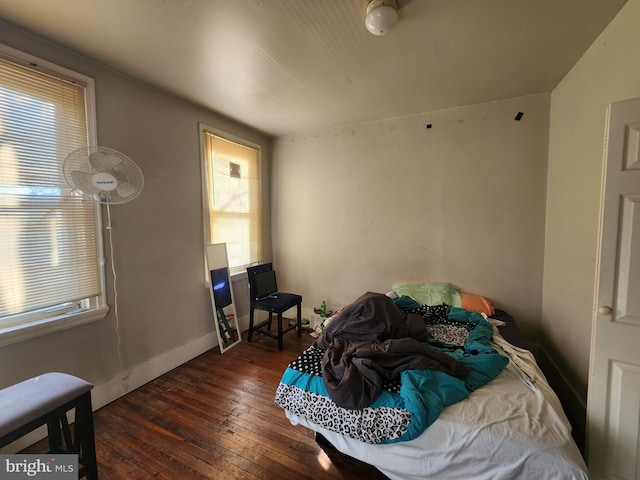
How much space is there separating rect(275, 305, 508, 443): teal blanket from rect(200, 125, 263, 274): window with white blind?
6.27ft

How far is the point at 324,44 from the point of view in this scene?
1.75 m

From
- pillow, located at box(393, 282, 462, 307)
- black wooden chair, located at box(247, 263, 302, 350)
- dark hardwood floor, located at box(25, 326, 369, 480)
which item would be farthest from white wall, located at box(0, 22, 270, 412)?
pillow, located at box(393, 282, 462, 307)

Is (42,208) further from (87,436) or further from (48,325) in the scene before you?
(87,436)

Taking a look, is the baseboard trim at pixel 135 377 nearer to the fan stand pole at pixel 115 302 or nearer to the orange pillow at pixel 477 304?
the fan stand pole at pixel 115 302

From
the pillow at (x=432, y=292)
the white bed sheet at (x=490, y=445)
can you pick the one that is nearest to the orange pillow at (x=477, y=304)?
the pillow at (x=432, y=292)

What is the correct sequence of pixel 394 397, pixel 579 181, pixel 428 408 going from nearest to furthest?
1. pixel 428 408
2. pixel 394 397
3. pixel 579 181

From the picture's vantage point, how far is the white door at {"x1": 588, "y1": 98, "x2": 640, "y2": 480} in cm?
118

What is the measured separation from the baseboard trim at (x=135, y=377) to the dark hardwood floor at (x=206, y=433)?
5 centimetres

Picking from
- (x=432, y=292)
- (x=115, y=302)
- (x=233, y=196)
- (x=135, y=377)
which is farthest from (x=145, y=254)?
(x=432, y=292)

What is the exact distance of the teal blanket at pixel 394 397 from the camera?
1.26 m

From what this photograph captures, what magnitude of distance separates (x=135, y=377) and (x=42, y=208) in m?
1.50

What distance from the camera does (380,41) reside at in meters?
1.73

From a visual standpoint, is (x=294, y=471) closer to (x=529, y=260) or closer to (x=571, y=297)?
(x=571, y=297)

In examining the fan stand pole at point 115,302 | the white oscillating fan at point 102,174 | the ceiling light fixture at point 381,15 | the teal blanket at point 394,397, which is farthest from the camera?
the fan stand pole at point 115,302
